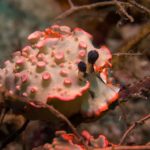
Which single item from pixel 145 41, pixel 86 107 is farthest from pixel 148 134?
pixel 86 107

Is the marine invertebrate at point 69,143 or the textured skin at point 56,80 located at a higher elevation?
the textured skin at point 56,80

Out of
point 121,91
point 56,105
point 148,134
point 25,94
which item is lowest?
point 148,134

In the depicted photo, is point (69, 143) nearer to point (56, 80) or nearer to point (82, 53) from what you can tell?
point (56, 80)

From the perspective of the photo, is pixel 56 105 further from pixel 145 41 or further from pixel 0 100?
pixel 145 41

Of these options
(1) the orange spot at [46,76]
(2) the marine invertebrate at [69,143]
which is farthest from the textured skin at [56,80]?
(2) the marine invertebrate at [69,143]

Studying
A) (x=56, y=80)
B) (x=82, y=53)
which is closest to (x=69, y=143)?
(x=56, y=80)

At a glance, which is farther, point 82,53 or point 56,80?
point 82,53

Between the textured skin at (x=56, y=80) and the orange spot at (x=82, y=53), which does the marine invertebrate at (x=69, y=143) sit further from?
the orange spot at (x=82, y=53)

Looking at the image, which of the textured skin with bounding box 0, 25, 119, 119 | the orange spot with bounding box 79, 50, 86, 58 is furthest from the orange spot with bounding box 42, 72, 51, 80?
the orange spot with bounding box 79, 50, 86, 58

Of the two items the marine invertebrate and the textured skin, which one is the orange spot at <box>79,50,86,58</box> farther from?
the marine invertebrate
